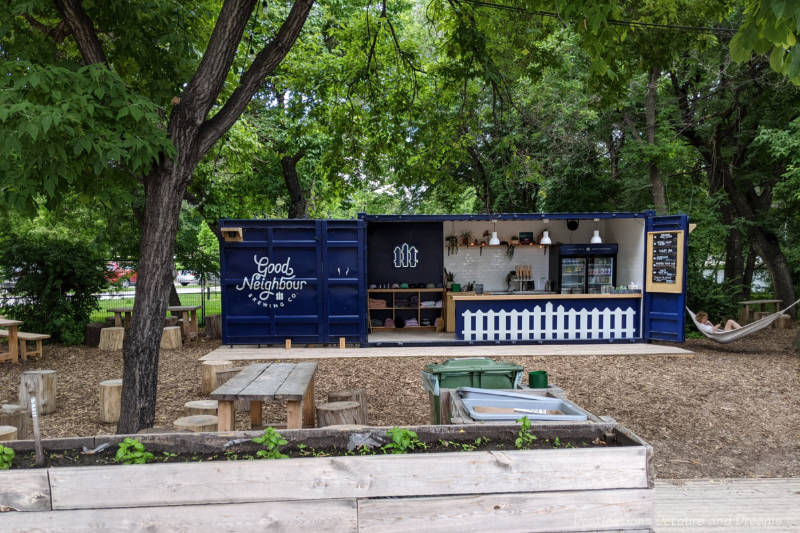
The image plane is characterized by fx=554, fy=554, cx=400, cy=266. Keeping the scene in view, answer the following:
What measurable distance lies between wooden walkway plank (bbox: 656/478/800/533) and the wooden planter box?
1428mm

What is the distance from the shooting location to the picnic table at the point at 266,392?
4262 mm

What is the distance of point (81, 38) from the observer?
450 centimetres

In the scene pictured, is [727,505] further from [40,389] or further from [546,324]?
[546,324]

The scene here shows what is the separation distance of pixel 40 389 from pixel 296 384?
3632 mm

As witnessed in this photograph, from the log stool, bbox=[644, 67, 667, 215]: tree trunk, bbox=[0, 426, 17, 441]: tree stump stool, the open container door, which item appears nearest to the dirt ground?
the log stool

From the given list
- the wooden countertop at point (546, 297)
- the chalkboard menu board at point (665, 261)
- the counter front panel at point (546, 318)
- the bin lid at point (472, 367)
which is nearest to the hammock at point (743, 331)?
the chalkboard menu board at point (665, 261)

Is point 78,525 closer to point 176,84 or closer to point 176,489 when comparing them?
point 176,489

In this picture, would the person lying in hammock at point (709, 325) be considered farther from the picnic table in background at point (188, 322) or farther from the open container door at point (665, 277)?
the picnic table in background at point (188, 322)

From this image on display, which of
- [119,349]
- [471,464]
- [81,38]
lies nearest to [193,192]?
[119,349]

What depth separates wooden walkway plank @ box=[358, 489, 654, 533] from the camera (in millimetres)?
2363

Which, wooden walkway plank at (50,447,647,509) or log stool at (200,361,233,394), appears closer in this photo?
wooden walkway plank at (50,447,647,509)

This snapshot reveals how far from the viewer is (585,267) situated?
13023 mm

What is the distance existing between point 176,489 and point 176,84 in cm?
438

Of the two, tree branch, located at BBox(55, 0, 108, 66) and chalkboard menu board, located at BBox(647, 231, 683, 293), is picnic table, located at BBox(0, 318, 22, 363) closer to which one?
tree branch, located at BBox(55, 0, 108, 66)
